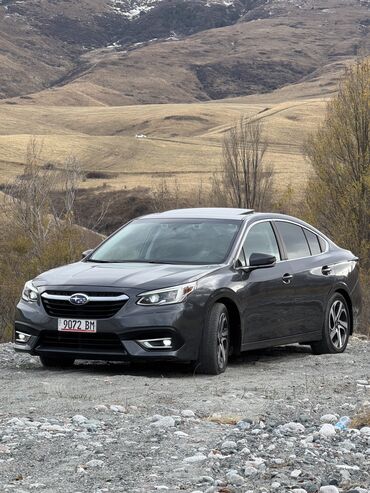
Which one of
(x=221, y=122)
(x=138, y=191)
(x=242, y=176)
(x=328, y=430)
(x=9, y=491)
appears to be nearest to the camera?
(x=9, y=491)

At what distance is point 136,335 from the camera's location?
9.54 metres

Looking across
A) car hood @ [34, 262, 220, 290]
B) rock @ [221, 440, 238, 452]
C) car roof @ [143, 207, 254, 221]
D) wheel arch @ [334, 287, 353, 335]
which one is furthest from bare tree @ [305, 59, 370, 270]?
rock @ [221, 440, 238, 452]

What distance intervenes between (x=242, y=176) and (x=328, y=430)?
6186 cm

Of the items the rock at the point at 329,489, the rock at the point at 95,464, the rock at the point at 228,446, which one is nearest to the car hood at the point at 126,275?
the rock at the point at 228,446

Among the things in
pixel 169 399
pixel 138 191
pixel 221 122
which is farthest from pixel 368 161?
pixel 221 122

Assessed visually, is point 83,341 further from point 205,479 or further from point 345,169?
point 345,169

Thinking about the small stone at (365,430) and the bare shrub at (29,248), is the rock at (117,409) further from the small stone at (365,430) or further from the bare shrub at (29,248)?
the bare shrub at (29,248)

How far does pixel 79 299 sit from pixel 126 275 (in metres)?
Result: 0.53

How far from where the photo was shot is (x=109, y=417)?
7.36m

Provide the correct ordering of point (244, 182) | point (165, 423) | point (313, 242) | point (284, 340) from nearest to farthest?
point (165, 423), point (284, 340), point (313, 242), point (244, 182)

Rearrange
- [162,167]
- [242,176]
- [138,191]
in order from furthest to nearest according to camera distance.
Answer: [162,167], [138,191], [242,176]

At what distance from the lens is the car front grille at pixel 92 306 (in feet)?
31.4

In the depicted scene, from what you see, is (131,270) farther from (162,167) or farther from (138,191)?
(162,167)

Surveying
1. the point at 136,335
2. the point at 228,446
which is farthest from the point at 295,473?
the point at 136,335
